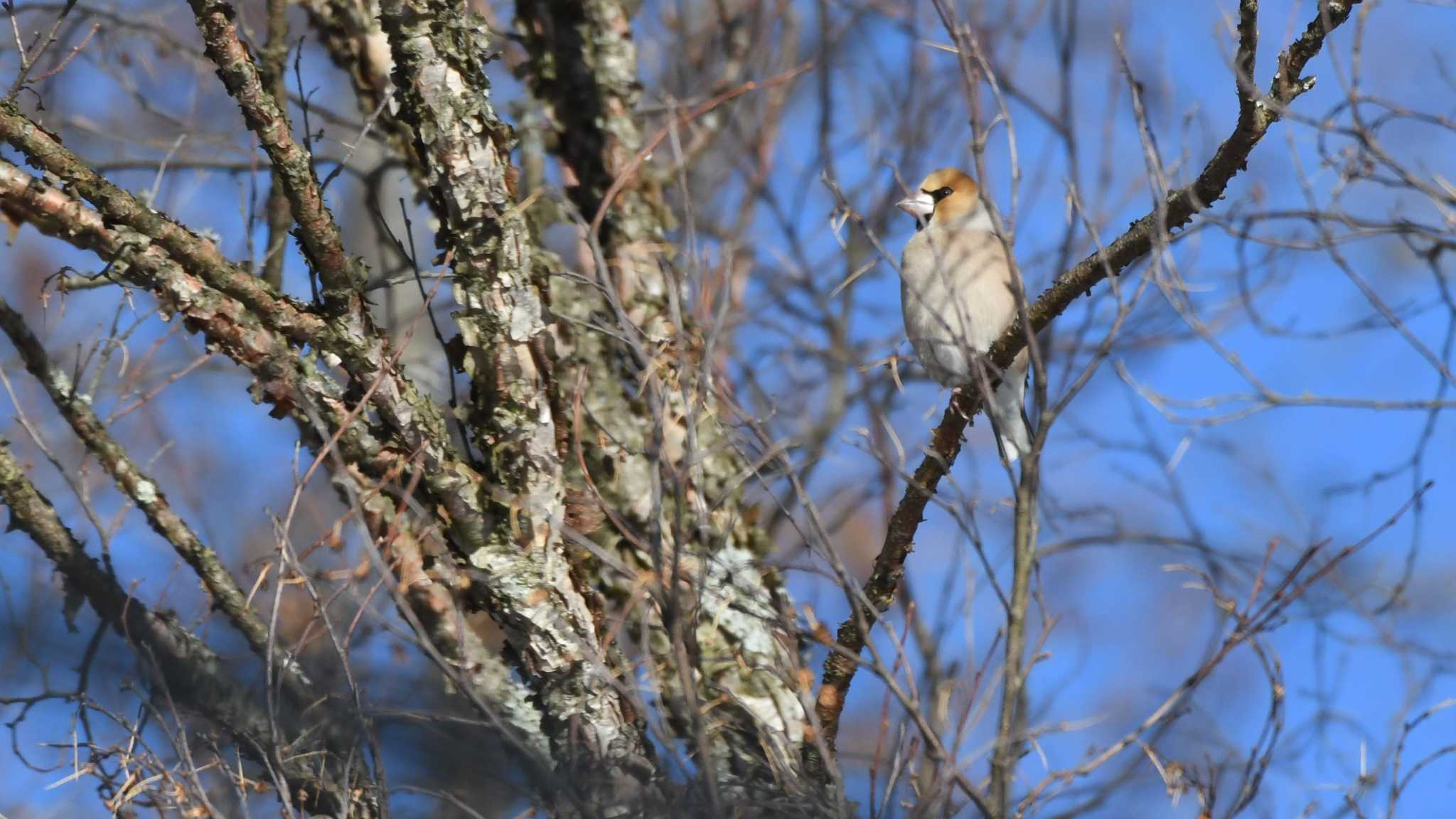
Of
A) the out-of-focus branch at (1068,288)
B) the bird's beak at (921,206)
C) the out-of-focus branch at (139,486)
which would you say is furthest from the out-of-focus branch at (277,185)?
the out-of-focus branch at (1068,288)

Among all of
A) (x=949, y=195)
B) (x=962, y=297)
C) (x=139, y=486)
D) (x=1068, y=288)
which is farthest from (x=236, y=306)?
(x=949, y=195)

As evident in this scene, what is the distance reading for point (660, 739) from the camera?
2590mm

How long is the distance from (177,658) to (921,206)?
2237mm

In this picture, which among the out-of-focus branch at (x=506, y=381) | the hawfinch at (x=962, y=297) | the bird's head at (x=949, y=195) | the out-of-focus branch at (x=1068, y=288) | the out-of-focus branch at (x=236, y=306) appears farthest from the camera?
the bird's head at (x=949, y=195)

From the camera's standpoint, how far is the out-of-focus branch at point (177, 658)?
300 centimetres

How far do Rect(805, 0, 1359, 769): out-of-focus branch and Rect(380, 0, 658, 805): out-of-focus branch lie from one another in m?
0.52

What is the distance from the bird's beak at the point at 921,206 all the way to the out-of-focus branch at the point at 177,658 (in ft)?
6.38

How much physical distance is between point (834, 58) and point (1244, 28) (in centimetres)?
394

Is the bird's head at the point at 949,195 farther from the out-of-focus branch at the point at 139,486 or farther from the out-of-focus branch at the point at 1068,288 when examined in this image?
the out-of-focus branch at the point at 139,486

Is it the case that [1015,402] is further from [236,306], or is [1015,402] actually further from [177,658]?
[177,658]

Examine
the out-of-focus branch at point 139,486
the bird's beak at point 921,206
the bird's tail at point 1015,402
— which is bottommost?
the out-of-focus branch at point 139,486

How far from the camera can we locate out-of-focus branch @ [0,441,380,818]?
3002mm

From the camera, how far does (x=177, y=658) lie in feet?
10.3

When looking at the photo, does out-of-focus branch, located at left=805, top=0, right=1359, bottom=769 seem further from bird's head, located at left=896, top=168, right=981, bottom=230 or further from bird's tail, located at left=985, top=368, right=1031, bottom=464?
bird's head, located at left=896, top=168, right=981, bottom=230
